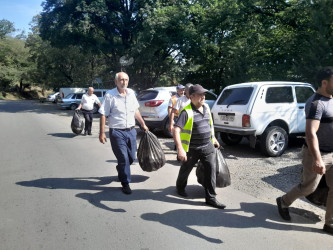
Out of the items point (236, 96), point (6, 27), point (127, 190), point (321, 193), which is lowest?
point (127, 190)

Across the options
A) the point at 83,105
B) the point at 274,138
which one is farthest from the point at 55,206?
the point at 83,105

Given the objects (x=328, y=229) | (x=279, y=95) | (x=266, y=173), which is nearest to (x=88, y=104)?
(x=279, y=95)

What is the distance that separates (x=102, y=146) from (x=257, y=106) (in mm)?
4581

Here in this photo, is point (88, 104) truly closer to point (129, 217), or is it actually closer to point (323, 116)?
point (129, 217)

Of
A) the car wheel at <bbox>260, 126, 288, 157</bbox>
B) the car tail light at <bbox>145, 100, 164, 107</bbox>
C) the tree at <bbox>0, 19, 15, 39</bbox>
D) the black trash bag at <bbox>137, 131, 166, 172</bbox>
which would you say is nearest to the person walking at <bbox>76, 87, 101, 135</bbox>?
the car tail light at <bbox>145, 100, 164, 107</bbox>

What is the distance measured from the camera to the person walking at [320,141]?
2.95 meters

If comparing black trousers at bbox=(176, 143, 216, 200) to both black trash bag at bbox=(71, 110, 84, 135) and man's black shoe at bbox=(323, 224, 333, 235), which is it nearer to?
man's black shoe at bbox=(323, 224, 333, 235)

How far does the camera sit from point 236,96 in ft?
23.1

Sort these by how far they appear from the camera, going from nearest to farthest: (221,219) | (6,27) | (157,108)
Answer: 1. (221,219)
2. (157,108)
3. (6,27)

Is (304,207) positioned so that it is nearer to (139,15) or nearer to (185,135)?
(185,135)

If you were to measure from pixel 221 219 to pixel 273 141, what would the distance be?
12.2 ft

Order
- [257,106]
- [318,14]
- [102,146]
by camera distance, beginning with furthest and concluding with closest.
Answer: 1. [318,14]
2. [102,146]
3. [257,106]

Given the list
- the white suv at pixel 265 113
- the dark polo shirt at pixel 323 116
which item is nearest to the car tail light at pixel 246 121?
the white suv at pixel 265 113

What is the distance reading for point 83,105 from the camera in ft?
33.0
